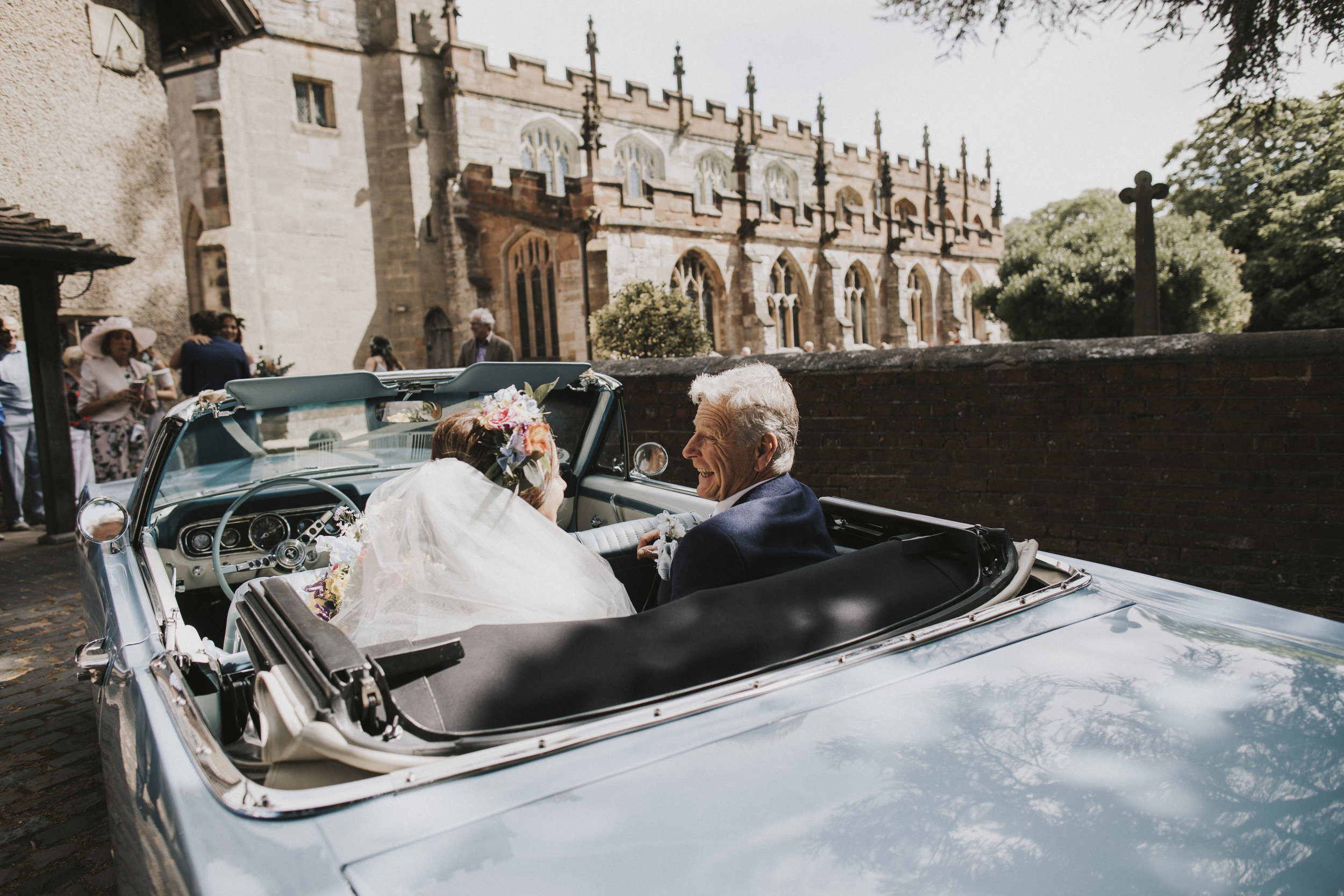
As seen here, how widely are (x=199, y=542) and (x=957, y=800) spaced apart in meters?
3.13

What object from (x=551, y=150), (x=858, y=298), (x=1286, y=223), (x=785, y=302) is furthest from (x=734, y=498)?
(x=858, y=298)

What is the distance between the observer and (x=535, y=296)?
21156 mm

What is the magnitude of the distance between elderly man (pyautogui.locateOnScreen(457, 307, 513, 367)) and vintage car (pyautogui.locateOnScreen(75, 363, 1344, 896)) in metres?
6.29

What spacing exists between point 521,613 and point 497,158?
22.8 m

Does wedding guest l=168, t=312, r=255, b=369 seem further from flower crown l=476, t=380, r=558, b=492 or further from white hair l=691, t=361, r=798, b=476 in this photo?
white hair l=691, t=361, r=798, b=476

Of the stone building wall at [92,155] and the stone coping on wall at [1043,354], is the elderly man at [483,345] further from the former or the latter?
the stone building wall at [92,155]

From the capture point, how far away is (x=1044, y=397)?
5434 millimetres

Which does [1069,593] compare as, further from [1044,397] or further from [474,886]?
[1044,397]

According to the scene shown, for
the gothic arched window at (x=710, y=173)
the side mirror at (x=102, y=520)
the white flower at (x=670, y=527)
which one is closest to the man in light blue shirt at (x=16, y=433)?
the side mirror at (x=102, y=520)

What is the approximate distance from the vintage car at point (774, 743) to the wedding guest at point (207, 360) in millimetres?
6046

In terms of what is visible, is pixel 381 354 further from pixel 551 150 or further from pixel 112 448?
pixel 551 150

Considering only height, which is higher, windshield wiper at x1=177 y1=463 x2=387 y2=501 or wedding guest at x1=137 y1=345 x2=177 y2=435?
wedding guest at x1=137 y1=345 x2=177 y2=435

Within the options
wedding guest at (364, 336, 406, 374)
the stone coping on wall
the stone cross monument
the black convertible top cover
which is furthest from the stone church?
the black convertible top cover

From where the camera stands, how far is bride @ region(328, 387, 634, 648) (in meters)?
1.89
